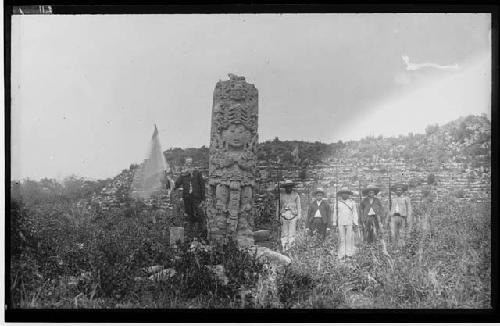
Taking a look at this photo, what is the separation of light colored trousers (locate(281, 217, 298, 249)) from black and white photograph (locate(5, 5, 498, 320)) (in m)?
0.03

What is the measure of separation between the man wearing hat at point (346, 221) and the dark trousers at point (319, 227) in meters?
0.15

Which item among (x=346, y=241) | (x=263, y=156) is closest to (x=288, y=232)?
(x=346, y=241)

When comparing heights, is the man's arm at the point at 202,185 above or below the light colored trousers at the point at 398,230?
above

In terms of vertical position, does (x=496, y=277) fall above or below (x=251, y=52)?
below

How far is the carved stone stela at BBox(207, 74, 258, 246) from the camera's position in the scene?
703 cm

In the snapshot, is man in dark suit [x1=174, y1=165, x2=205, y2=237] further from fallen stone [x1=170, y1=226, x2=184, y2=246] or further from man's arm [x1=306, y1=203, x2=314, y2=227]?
man's arm [x1=306, y1=203, x2=314, y2=227]

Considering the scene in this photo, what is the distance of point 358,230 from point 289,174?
3.34 feet

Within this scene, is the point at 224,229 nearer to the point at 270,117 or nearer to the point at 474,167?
the point at 270,117

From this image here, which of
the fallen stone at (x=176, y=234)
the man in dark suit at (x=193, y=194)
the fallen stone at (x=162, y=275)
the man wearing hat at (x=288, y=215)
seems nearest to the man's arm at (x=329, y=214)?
the man wearing hat at (x=288, y=215)

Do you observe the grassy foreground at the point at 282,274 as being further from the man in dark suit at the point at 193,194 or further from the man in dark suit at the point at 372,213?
the man in dark suit at the point at 193,194

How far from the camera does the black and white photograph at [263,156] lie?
6.91 meters

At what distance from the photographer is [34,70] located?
6.95 m

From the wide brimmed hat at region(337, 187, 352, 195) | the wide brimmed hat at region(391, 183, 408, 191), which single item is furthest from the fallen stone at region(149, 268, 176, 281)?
the wide brimmed hat at region(391, 183, 408, 191)

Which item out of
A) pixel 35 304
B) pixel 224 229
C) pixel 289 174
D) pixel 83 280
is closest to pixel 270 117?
pixel 289 174
